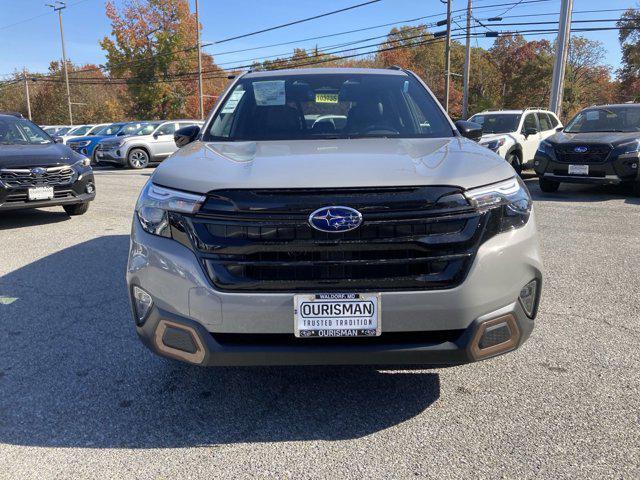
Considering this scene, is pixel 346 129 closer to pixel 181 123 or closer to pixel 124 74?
pixel 181 123

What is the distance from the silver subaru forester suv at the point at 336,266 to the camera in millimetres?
2377

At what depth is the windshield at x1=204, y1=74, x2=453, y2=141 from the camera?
374 centimetres

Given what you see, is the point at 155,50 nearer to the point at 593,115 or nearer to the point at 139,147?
the point at 139,147

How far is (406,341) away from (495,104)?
195 feet

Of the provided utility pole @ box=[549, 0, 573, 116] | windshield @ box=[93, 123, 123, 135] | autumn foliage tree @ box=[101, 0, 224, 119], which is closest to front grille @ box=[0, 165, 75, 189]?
utility pole @ box=[549, 0, 573, 116]

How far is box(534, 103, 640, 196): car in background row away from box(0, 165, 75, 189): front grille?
335 inches

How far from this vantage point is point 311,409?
289cm

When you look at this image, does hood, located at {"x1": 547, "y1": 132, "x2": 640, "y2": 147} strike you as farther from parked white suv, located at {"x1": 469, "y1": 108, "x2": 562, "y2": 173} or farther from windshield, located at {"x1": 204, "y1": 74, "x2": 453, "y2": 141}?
windshield, located at {"x1": 204, "y1": 74, "x2": 453, "y2": 141}

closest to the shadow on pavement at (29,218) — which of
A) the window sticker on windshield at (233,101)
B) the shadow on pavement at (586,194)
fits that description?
the window sticker on windshield at (233,101)

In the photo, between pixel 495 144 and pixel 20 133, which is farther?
pixel 495 144

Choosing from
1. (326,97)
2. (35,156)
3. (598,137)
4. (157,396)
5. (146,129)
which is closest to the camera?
(157,396)

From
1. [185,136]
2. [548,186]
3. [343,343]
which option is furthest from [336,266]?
[548,186]

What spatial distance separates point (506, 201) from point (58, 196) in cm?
723

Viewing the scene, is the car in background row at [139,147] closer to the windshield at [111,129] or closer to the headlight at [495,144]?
the windshield at [111,129]
